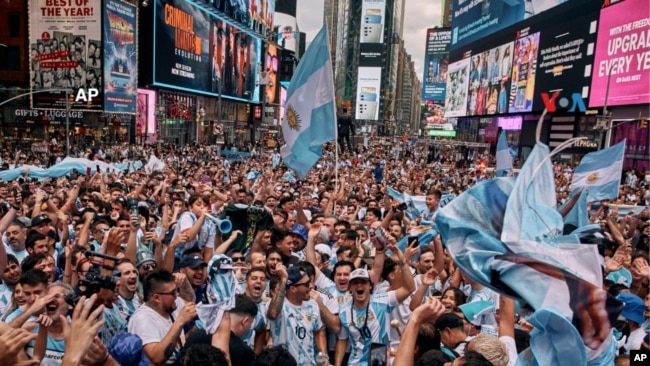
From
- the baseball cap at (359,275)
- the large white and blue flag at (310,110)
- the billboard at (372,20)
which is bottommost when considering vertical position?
the baseball cap at (359,275)

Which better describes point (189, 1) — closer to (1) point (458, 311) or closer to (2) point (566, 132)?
(2) point (566, 132)

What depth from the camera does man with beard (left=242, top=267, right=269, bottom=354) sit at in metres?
4.40

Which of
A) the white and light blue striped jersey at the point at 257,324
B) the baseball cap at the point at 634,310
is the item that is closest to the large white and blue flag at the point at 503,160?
the baseball cap at the point at 634,310

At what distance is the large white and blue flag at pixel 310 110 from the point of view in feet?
32.1

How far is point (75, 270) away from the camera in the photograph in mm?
4945

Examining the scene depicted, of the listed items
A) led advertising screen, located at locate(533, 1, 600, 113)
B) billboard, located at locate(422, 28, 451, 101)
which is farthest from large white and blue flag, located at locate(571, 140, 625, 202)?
billboard, located at locate(422, 28, 451, 101)

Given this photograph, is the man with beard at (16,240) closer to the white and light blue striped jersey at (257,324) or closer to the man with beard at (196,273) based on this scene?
the man with beard at (196,273)

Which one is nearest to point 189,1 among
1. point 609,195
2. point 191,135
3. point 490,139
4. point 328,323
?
point 191,135

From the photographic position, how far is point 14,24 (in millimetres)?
41688

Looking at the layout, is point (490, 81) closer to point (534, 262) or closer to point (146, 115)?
point (146, 115)

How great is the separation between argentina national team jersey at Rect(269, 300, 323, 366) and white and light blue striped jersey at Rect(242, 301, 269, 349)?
0.07 m

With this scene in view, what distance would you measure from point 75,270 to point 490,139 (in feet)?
175

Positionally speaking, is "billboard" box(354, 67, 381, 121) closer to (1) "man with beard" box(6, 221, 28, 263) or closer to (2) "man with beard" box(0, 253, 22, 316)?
(1) "man with beard" box(6, 221, 28, 263)

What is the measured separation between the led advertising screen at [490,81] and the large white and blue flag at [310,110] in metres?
A: 39.1
